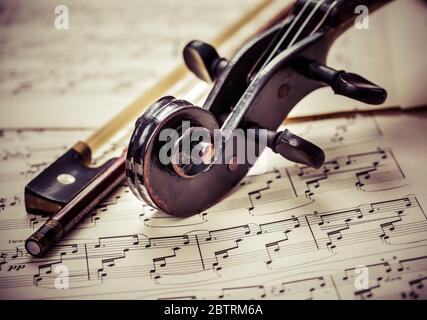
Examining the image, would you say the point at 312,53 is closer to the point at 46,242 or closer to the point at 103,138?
the point at 103,138

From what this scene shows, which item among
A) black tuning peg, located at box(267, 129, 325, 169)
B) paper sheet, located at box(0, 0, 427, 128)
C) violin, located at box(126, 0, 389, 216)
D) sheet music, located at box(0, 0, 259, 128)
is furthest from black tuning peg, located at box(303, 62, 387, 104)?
sheet music, located at box(0, 0, 259, 128)

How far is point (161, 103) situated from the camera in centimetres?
106

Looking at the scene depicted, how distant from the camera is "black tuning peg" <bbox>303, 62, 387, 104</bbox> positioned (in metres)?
1.12

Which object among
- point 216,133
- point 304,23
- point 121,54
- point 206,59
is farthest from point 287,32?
point 121,54

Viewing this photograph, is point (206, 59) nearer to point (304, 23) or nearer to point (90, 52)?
point (304, 23)

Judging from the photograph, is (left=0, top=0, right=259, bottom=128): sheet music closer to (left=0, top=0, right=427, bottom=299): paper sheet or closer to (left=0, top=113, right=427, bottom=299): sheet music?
(left=0, top=0, right=427, bottom=299): paper sheet

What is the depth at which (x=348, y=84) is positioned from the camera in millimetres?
1137

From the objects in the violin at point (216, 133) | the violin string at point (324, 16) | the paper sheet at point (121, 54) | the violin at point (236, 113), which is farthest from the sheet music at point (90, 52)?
the violin string at point (324, 16)

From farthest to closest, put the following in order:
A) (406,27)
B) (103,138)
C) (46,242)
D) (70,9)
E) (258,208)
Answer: (70,9) → (406,27) → (103,138) → (258,208) → (46,242)

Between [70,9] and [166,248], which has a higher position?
[70,9]

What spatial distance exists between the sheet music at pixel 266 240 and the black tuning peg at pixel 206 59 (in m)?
0.23

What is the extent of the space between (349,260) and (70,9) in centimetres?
146

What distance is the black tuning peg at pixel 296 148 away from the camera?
1077 millimetres
